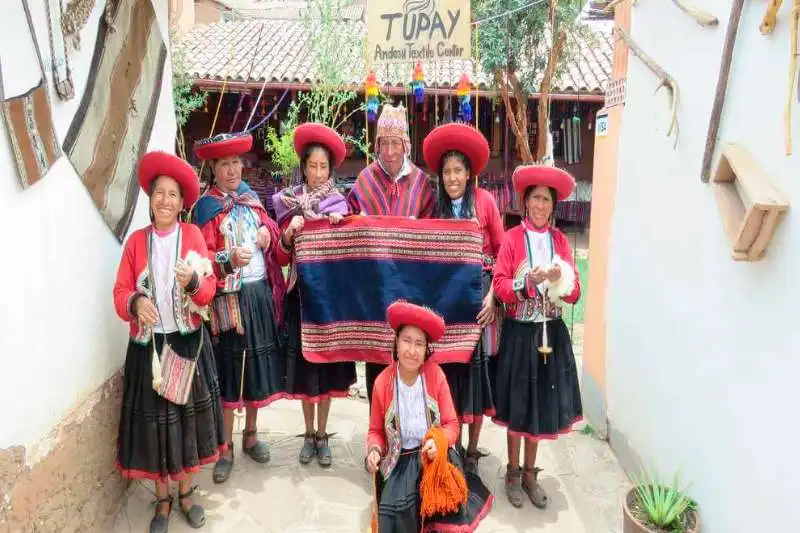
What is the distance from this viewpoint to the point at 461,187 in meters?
3.25

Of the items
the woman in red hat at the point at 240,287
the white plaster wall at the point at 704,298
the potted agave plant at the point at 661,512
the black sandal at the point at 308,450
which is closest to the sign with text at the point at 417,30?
the white plaster wall at the point at 704,298

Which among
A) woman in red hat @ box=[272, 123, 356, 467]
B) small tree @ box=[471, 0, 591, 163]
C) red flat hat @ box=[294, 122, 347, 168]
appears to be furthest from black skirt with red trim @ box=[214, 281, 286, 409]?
small tree @ box=[471, 0, 591, 163]

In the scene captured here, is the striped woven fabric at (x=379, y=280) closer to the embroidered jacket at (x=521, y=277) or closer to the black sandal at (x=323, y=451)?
the embroidered jacket at (x=521, y=277)

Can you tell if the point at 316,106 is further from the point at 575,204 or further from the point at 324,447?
the point at 575,204

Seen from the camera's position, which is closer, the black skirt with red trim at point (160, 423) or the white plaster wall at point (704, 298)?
the white plaster wall at point (704, 298)

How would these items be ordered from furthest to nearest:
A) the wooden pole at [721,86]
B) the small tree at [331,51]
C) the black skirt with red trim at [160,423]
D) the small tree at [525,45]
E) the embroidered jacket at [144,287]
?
the small tree at [525,45] < the small tree at [331,51] < the black skirt with red trim at [160,423] < the embroidered jacket at [144,287] < the wooden pole at [721,86]

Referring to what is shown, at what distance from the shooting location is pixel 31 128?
94.1 inches

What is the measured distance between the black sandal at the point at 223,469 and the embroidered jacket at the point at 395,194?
5.39ft

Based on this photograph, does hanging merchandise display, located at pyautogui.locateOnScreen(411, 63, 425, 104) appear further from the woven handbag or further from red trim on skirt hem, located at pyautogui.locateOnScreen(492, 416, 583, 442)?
the woven handbag

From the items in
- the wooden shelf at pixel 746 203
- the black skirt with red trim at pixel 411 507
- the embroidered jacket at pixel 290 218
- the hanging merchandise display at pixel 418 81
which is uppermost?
the hanging merchandise display at pixel 418 81

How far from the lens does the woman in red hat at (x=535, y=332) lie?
10.2ft

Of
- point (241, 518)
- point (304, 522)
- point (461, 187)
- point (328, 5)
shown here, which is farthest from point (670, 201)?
point (328, 5)

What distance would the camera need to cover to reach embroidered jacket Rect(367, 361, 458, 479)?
2.80 meters

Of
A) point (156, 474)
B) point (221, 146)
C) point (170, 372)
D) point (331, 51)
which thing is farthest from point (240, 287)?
point (331, 51)
